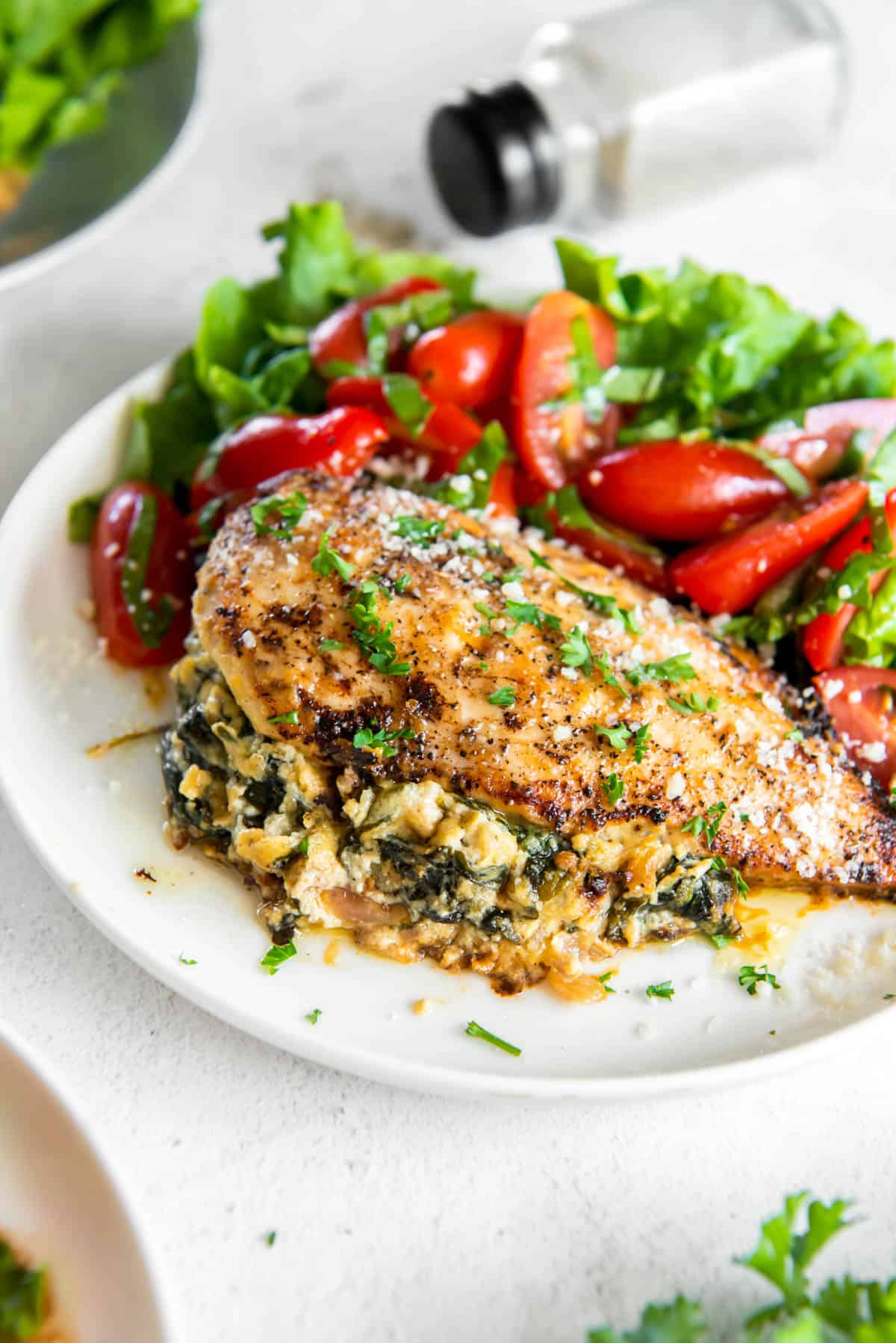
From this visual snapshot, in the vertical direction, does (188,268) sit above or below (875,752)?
above

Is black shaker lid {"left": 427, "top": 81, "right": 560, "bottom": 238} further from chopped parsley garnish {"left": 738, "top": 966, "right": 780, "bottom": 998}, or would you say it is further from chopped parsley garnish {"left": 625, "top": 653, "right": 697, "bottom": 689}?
chopped parsley garnish {"left": 738, "top": 966, "right": 780, "bottom": 998}

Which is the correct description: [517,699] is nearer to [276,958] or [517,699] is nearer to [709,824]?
[709,824]

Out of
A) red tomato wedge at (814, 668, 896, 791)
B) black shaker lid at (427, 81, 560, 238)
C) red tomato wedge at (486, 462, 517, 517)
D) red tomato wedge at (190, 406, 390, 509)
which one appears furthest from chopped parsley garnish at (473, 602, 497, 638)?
black shaker lid at (427, 81, 560, 238)

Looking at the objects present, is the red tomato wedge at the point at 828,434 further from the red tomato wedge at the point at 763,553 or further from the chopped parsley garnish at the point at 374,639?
the chopped parsley garnish at the point at 374,639

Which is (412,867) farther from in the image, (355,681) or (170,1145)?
(170,1145)

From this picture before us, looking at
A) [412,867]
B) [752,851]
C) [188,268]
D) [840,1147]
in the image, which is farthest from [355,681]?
[188,268]

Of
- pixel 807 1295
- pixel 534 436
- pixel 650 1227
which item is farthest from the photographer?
pixel 534 436
